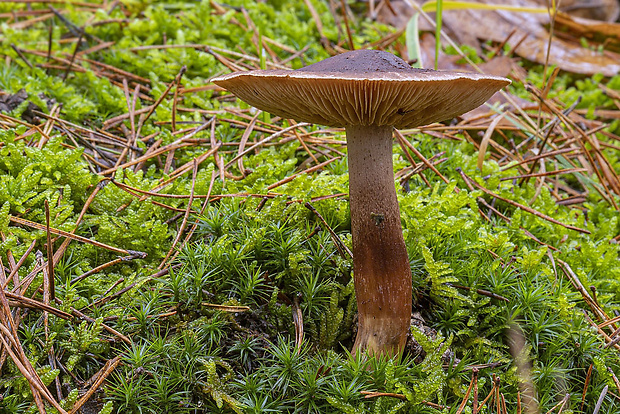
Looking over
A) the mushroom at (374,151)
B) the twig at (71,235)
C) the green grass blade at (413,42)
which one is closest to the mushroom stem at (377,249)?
the mushroom at (374,151)

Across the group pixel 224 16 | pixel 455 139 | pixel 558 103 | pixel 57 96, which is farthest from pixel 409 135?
pixel 57 96

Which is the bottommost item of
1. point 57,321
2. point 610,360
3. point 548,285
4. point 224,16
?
point 610,360

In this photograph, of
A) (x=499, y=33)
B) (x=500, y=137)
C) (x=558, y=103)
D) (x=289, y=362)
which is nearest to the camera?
(x=289, y=362)

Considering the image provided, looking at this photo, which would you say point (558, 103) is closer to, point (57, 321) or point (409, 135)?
point (409, 135)

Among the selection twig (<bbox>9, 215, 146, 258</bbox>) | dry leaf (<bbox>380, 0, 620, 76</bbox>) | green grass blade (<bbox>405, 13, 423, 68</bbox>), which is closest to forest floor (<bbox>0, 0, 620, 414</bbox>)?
twig (<bbox>9, 215, 146, 258</bbox>)

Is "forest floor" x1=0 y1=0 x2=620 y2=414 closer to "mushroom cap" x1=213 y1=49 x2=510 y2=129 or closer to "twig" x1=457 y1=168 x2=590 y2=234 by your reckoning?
"twig" x1=457 y1=168 x2=590 y2=234

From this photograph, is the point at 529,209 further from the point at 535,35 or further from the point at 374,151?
the point at 535,35

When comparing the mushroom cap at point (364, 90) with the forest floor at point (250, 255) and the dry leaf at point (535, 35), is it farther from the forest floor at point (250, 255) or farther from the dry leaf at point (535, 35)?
the dry leaf at point (535, 35)

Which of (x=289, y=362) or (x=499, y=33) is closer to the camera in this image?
(x=289, y=362)
